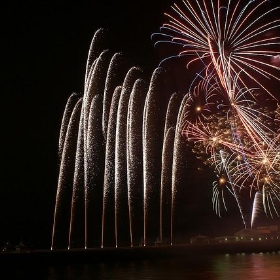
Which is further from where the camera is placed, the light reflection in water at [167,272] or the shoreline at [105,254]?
the shoreline at [105,254]

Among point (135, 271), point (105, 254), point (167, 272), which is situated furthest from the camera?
point (105, 254)

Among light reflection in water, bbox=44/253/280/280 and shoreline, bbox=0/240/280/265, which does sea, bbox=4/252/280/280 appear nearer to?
light reflection in water, bbox=44/253/280/280

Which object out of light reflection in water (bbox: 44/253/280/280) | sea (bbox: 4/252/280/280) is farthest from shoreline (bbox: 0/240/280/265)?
light reflection in water (bbox: 44/253/280/280)

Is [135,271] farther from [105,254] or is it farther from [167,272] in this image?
[105,254]

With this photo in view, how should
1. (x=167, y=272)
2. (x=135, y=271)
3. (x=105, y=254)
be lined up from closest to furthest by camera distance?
(x=167, y=272) < (x=135, y=271) < (x=105, y=254)

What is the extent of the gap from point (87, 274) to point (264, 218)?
37412mm

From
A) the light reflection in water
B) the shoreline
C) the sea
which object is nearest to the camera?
the light reflection in water

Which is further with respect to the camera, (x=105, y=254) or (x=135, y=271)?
(x=105, y=254)

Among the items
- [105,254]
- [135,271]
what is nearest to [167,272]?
[135,271]

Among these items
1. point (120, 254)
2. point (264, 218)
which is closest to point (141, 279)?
point (120, 254)

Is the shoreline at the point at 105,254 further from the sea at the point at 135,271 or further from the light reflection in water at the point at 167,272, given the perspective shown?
the light reflection in water at the point at 167,272

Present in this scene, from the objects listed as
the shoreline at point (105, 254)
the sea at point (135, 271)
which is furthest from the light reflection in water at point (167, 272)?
the shoreline at point (105, 254)

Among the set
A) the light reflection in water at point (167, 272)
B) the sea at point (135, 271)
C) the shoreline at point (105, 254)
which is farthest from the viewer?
the shoreline at point (105, 254)

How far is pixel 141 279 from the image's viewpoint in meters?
16.8
